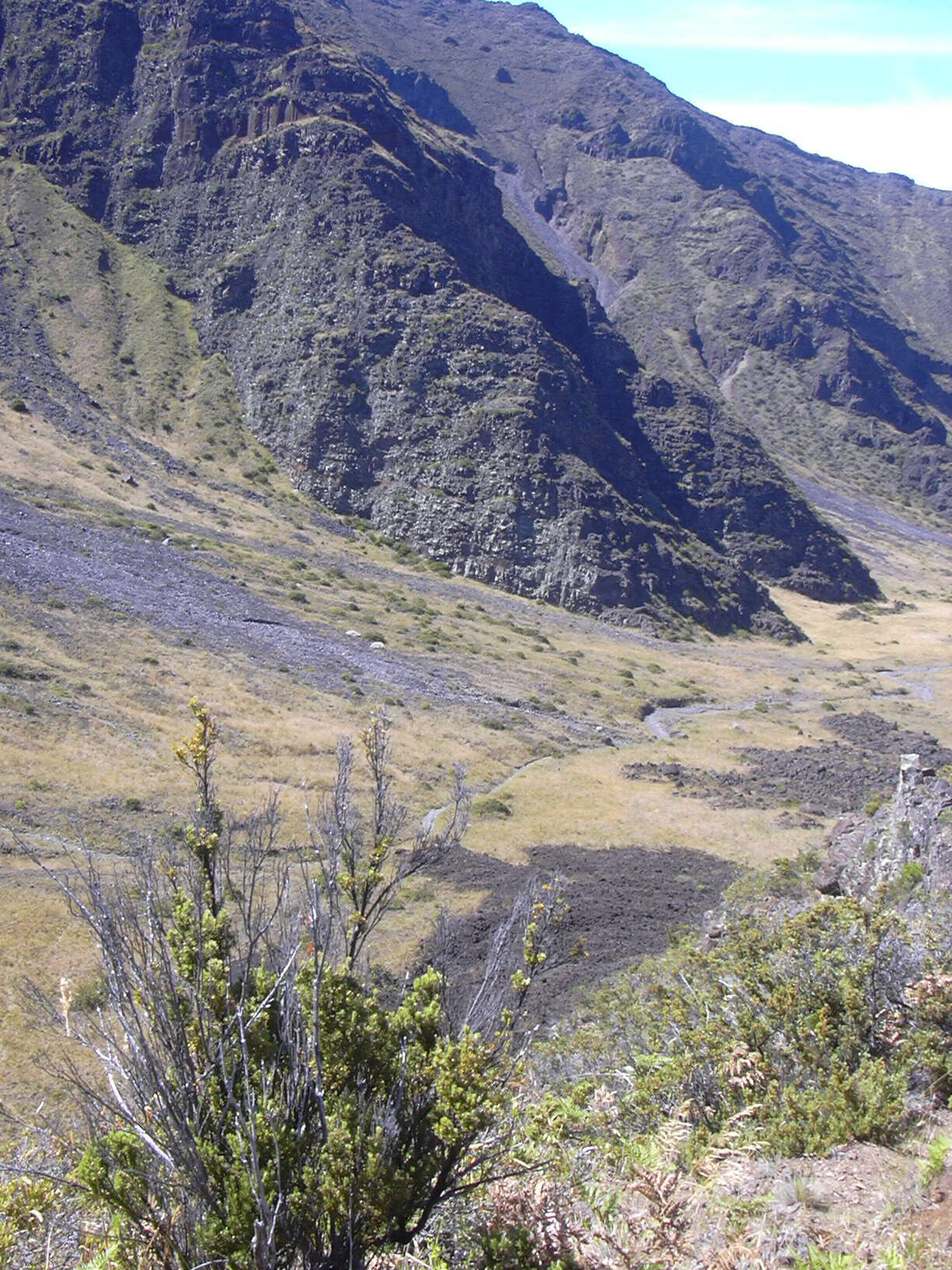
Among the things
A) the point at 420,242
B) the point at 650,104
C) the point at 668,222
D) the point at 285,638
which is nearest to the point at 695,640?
the point at 285,638

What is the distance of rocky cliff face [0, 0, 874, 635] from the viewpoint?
6656cm

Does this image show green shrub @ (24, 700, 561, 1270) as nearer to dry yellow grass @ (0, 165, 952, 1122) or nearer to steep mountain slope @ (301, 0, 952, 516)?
dry yellow grass @ (0, 165, 952, 1122)

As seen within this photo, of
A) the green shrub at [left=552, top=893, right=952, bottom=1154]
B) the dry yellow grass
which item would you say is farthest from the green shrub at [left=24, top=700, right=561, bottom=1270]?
the dry yellow grass

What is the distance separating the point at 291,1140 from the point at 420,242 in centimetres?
7907

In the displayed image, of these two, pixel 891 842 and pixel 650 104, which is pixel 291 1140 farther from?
pixel 650 104

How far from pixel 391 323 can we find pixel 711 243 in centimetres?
8077

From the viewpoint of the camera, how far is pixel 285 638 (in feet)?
136

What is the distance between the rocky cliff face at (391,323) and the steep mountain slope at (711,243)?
14.3 m

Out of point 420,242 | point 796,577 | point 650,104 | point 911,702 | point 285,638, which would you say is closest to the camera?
point 285,638

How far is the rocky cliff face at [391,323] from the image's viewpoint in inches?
2621

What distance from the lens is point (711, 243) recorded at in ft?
442

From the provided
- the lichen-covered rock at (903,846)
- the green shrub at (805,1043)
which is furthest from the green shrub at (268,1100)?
the lichen-covered rock at (903,846)

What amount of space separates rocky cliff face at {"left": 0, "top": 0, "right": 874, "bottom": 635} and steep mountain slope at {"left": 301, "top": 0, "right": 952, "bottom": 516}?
47.0ft

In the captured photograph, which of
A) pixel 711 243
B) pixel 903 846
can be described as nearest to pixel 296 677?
pixel 903 846
